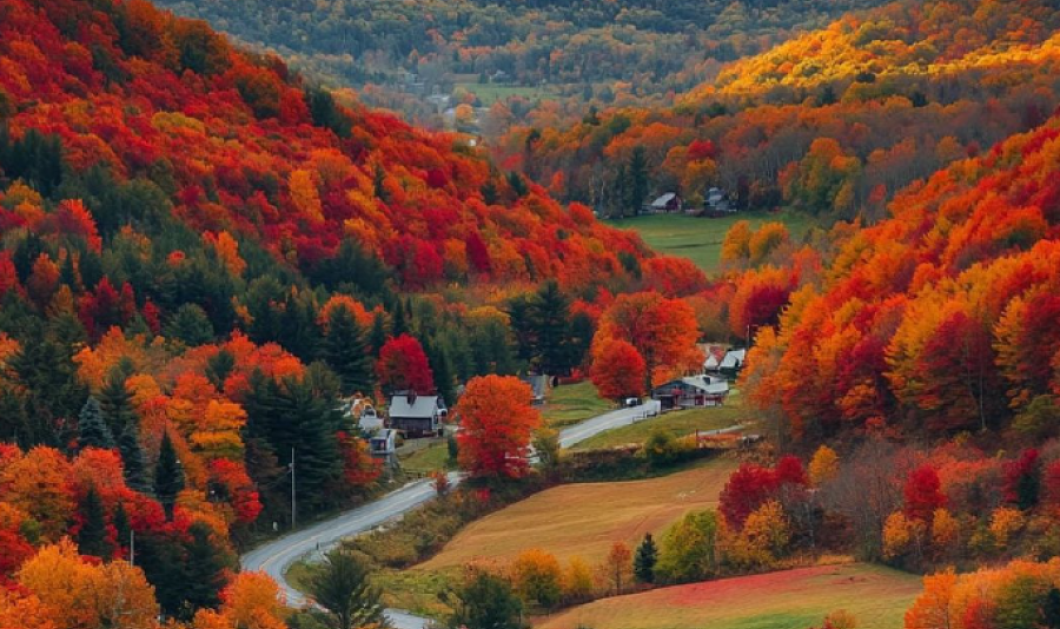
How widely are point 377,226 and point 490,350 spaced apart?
34.2 metres

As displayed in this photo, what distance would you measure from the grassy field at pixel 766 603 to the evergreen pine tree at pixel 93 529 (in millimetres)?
17027

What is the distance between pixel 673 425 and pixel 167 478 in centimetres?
3560

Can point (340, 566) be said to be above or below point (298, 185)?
below

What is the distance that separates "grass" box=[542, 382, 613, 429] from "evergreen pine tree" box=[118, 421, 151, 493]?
3351 centimetres

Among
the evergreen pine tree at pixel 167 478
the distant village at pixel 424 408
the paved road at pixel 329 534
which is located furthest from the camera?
the distant village at pixel 424 408

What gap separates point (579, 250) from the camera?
195625 mm

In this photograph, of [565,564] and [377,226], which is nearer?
[565,564]

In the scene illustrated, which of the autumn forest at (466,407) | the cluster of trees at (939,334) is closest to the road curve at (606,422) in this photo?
the autumn forest at (466,407)

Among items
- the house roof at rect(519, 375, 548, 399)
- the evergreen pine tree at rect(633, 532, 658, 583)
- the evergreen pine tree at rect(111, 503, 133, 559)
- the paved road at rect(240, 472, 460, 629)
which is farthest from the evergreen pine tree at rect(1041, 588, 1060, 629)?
the house roof at rect(519, 375, 548, 399)

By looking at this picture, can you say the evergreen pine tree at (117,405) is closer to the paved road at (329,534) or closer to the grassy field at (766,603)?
the paved road at (329,534)

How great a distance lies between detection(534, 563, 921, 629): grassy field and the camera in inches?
3514

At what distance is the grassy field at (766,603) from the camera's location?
293 feet

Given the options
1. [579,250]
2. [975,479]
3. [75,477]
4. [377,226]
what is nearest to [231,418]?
[75,477]

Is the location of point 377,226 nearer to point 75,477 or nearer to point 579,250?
point 579,250
